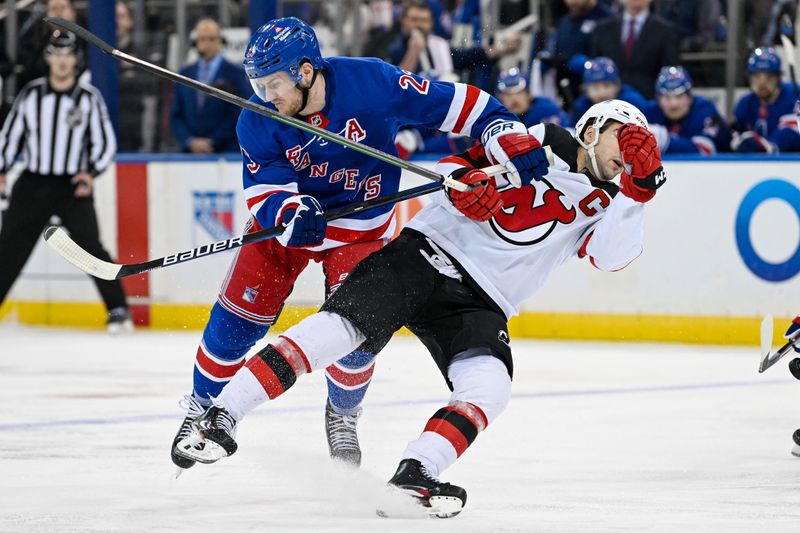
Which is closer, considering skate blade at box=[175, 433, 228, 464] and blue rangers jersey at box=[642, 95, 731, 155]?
skate blade at box=[175, 433, 228, 464]

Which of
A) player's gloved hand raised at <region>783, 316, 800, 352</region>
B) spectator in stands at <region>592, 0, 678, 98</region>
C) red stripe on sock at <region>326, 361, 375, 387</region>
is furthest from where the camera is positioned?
spectator in stands at <region>592, 0, 678, 98</region>

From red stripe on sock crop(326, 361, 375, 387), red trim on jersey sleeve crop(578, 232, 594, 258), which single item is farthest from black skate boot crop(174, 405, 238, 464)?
red trim on jersey sleeve crop(578, 232, 594, 258)

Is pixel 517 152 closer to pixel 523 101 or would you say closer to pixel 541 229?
pixel 541 229

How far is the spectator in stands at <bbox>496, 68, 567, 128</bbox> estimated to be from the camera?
26.5 feet

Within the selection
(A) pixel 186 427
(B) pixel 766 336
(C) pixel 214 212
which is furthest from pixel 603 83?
(A) pixel 186 427

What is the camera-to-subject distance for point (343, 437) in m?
4.41

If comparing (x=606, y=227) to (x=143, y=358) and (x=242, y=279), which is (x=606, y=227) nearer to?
(x=242, y=279)

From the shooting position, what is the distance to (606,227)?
148 inches

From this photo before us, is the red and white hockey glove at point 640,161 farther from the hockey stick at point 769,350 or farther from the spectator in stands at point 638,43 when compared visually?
the spectator in stands at point 638,43

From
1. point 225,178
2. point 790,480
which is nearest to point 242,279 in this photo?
point 790,480

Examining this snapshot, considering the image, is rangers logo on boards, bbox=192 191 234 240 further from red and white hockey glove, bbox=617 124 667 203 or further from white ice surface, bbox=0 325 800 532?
red and white hockey glove, bbox=617 124 667 203

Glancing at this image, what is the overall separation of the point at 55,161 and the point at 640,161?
5429mm

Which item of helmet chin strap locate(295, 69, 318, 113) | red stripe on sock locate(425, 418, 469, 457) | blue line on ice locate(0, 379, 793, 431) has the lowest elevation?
blue line on ice locate(0, 379, 793, 431)

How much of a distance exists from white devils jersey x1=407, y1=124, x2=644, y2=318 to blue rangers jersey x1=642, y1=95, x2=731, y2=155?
4.19 m
